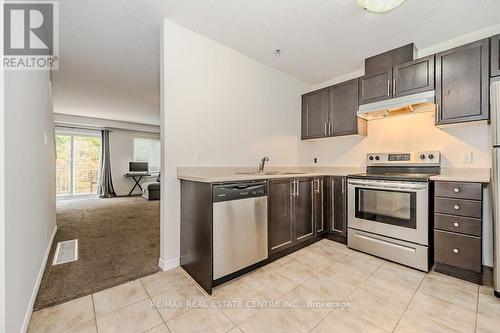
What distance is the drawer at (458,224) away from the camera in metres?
1.88

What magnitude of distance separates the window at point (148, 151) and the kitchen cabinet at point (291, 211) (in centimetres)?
708

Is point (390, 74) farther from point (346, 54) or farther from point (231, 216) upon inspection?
point (231, 216)

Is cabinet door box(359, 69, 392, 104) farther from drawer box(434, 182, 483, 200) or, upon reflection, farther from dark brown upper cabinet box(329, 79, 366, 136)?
drawer box(434, 182, 483, 200)

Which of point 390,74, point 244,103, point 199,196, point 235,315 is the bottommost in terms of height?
point 235,315

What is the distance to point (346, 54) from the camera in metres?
2.81

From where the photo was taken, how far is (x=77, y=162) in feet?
22.1

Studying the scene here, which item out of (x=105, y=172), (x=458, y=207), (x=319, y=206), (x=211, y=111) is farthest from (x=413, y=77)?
(x=105, y=172)

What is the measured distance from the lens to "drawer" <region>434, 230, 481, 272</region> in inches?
73.4

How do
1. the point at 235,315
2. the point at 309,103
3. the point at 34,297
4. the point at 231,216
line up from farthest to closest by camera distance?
the point at 309,103 < the point at 231,216 < the point at 34,297 < the point at 235,315

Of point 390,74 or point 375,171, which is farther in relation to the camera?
point 375,171

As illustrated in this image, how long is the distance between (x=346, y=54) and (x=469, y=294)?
9.16 ft

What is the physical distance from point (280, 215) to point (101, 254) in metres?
2.12

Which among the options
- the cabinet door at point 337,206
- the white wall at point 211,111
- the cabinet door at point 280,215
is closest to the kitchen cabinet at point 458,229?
the cabinet door at point 337,206

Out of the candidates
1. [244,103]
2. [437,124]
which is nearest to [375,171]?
[437,124]
